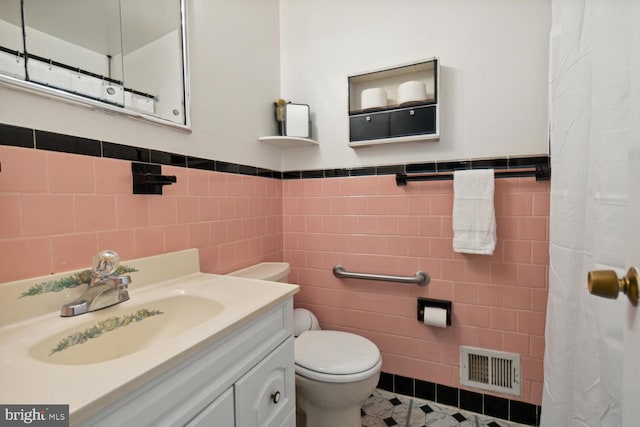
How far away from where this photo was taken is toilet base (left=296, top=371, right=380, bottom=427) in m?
1.13

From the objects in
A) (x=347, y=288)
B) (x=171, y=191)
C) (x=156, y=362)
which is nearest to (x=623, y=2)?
(x=156, y=362)

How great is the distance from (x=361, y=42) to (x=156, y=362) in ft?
5.60

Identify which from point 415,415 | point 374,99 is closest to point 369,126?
point 374,99

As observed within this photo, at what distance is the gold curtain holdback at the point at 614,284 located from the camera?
15.1 inches

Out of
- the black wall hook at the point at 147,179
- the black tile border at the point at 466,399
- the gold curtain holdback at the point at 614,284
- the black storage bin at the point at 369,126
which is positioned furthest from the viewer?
the black storage bin at the point at 369,126

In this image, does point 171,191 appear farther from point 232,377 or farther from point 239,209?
point 232,377

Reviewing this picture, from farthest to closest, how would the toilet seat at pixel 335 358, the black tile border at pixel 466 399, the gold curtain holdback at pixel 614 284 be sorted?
the black tile border at pixel 466 399 < the toilet seat at pixel 335 358 < the gold curtain holdback at pixel 614 284

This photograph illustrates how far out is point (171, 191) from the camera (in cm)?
109

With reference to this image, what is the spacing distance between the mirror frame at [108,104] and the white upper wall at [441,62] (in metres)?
0.70

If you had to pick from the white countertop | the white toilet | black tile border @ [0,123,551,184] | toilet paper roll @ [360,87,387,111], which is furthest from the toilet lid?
toilet paper roll @ [360,87,387,111]

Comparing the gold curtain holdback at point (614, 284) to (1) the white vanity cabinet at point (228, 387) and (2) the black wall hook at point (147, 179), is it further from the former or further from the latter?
(2) the black wall hook at point (147, 179)

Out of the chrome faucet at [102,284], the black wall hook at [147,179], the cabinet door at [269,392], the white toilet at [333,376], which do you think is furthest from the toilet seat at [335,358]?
the black wall hook at [147,179]

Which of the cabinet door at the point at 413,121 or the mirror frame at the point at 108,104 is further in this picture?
the cabinet door at the point at 413,121

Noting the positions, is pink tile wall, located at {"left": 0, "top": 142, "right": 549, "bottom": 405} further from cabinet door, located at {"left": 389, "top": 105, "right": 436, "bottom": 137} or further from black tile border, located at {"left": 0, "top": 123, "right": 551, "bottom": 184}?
cabinet door, located at {"left": 389, "top": 105, "right": 436, "bottom": 137}
